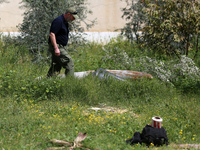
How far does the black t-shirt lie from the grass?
3.49 feet

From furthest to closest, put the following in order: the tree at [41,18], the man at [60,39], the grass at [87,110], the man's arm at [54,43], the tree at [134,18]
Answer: the tree at [134,18] → the tree at [41,18] → the man at [60,39] → the man's arm at [54,43] → the grass at [87,110]

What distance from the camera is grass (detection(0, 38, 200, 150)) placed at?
15.8 ft

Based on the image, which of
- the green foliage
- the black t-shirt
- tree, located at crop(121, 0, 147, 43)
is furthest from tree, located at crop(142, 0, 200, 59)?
the black t-shirt

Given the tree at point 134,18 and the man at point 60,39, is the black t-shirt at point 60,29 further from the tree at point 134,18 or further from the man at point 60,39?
the tree at point 134,18

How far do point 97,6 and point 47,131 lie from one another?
9942 mm

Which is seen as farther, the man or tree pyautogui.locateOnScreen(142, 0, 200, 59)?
tree pyautogui.locateOnScreen(142, 0, 200, 59)

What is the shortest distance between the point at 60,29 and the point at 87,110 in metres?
2.28

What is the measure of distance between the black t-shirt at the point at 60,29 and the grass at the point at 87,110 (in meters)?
1.06

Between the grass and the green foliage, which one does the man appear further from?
the green foliage

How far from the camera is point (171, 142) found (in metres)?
4.98

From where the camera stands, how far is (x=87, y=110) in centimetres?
642

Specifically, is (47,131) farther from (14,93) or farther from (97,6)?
(97,6)

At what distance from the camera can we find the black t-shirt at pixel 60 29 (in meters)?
7.25

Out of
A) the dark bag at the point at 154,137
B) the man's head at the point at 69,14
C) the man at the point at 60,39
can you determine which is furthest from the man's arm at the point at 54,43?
the dark bag at the point at 154,137
